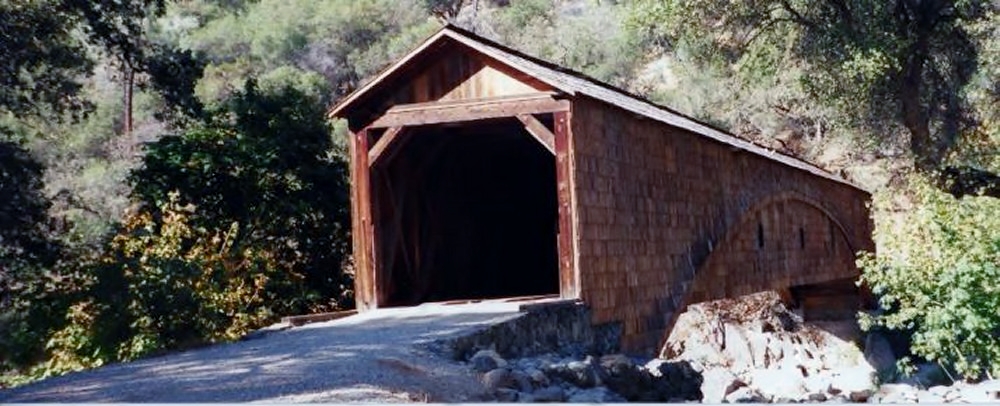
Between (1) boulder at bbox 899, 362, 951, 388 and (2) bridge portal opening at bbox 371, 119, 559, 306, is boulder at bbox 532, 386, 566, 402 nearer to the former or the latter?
(2) bridge portal opening at bbox 371, 119, 559, 306

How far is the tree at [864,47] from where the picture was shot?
17672mm

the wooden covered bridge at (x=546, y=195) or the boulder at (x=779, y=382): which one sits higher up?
the wooden covered bridge at (x=546, y=195)

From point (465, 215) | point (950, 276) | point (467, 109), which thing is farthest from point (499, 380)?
point (465, 215)

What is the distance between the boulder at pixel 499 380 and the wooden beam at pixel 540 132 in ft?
13.5

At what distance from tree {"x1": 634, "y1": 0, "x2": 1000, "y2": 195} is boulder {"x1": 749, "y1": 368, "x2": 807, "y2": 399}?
14.4 ft

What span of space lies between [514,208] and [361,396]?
11.1m

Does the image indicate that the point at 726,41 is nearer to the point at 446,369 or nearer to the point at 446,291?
the point at 446,291

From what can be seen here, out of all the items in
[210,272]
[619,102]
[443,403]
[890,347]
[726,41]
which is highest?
[726,41]

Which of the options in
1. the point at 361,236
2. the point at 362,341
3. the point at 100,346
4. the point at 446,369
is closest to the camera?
the point at 446,369

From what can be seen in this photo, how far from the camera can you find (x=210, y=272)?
1331 cm

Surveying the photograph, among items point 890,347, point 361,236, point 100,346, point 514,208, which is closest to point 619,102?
point 361,236

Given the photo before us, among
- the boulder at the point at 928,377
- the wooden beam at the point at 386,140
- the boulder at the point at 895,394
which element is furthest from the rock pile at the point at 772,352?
the wooden beam at the point at 386,140

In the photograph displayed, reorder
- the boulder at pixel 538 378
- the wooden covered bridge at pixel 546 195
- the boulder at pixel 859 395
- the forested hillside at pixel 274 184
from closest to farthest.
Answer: the boulder at pixel 538 378 → the wooden covered bridge at pixel 546 195 → the forested hillside at pixel 274 184 → the boulder at pixel 859 395

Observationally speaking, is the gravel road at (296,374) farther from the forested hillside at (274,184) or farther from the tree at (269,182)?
the tree at (269,182)
